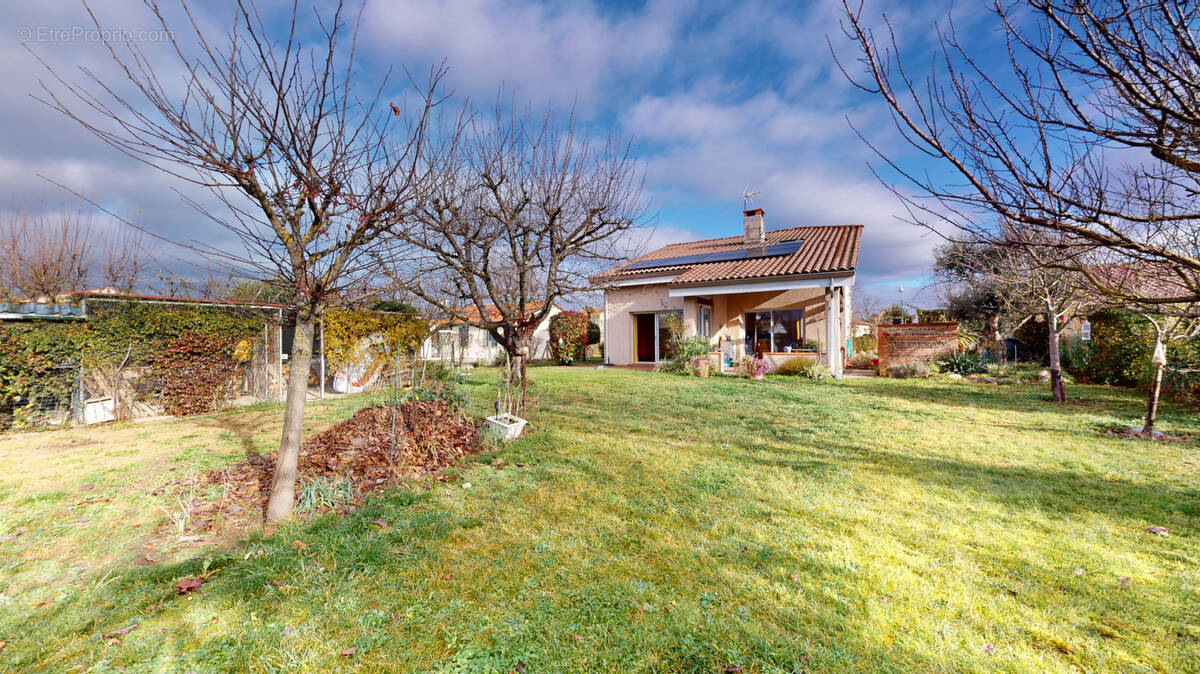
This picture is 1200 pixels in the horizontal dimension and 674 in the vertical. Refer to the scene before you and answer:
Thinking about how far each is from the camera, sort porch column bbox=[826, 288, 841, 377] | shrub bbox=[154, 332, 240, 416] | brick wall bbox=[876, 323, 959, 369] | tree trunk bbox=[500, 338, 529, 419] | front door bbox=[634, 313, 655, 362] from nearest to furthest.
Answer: tree trunk bbox=[500, 338, 529, 419] < shrub bbox=[154, 332, 240, 416] < porch column bbox=[826, 288, 841, 377] < brick wall bbox=[876, 323, 959, 369] < front door bbox=[634, 313, 655, 362]

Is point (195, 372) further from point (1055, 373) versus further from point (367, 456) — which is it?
point (1055, 373)

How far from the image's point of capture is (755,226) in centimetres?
1917

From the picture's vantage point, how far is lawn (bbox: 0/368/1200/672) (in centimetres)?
224

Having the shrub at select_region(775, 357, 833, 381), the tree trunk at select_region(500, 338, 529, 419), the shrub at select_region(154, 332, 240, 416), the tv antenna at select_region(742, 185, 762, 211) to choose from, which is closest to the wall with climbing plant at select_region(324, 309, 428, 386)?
the shrub at select_region(154, 332, 240, 416)

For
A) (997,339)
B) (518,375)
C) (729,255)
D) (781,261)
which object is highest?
(729,255)

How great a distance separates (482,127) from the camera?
6.59 m

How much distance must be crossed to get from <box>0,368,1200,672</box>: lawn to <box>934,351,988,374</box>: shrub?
26.7ft

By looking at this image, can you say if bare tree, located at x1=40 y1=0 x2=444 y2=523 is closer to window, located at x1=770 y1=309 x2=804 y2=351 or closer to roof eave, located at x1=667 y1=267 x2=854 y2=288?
roof eave, located at x1=667 y1=267 x2=854 y2=288

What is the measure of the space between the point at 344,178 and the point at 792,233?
20566 mm

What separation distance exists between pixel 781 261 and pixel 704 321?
146 inches

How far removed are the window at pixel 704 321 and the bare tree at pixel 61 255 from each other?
18739 mm

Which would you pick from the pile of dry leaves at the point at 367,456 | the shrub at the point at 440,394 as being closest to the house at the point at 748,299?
the shrub at the point at 440,394

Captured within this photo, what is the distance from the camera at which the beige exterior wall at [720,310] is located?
16.7 m

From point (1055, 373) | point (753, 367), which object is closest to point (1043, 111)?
point (1055, 373)
